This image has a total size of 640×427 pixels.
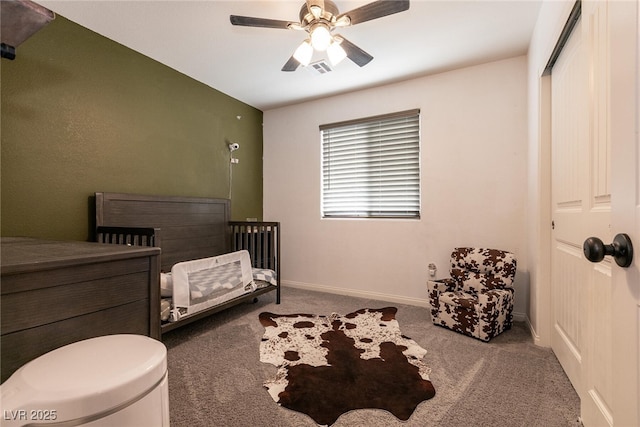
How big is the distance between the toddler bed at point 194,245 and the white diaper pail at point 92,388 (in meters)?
0.98

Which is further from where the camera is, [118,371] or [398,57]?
[398,57]

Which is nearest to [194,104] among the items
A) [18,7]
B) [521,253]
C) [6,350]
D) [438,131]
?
[18,7]

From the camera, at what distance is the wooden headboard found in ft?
7.55

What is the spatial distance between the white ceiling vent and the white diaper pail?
259 centimetres

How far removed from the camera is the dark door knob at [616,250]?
0.62 meters

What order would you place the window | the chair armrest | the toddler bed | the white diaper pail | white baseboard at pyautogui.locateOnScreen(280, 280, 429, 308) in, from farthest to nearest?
the window < white baseboard at pyautogui.locateOnScreen(280, 280, 429, 308) < the chair armrest < the toddler bed < the white diaper pail

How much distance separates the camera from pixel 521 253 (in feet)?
8.45

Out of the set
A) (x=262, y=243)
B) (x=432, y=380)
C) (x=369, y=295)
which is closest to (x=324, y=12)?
(x=262, y=243)

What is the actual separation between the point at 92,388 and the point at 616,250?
3.96ft

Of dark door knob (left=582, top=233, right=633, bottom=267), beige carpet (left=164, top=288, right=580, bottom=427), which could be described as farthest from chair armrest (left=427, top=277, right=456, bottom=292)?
dark door knob (left=582, top=233, right=633, bottom=267)

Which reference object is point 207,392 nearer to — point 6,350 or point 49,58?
point 6,350

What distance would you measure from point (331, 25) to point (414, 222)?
2.01 m

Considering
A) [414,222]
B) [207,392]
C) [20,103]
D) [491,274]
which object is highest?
[20,103]

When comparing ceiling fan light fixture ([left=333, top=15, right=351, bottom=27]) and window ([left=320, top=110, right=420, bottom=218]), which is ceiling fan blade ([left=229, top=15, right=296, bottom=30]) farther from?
window ([left=320, top=110, right=420, bottom=218])
